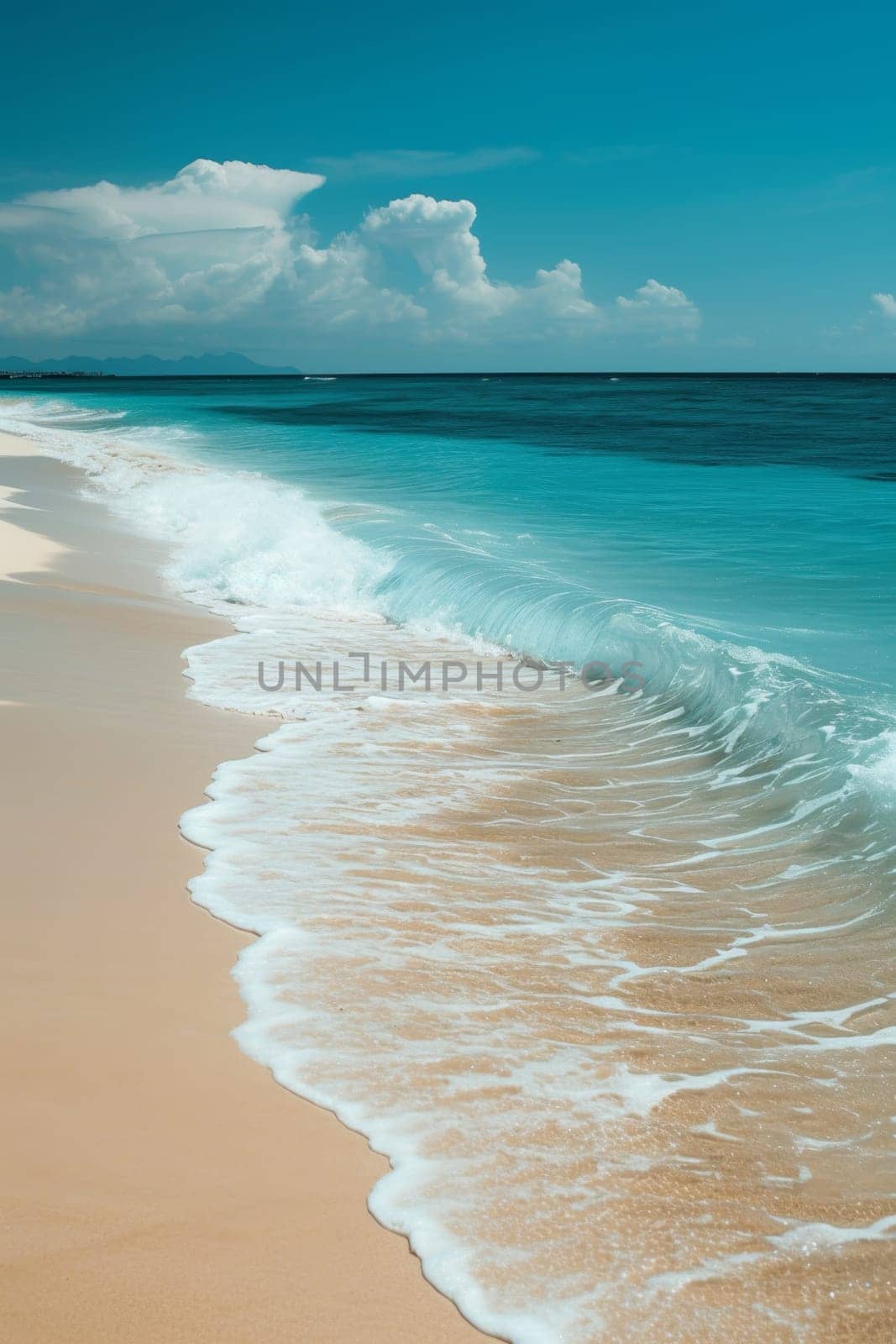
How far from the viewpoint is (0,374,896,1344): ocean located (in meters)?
2.73

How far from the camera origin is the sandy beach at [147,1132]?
2432 mm

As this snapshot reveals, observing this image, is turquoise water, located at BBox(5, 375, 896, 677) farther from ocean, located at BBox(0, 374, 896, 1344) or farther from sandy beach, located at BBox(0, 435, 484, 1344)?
sandy beach, located at BBox(0, 435, 484, 1344)

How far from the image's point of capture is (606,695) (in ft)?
28.7

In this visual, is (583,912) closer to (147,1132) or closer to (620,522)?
(147,1132)

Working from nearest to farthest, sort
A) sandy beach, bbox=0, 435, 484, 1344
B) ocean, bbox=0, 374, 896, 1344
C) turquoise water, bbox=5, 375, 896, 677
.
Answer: sandy beach, bbox=0, 435, 484, 1344 < ocean, bbox=0, 374, 896, 1344 < turquoise water, bbox=5, 375, 896, 677

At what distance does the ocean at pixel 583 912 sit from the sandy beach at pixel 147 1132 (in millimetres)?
150

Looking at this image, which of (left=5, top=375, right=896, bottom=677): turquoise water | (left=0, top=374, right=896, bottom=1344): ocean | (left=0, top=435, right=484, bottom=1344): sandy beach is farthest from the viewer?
(left=5, top=375, right=896, bottom=677): turquoise water

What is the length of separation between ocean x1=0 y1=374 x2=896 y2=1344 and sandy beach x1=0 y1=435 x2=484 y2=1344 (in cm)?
15

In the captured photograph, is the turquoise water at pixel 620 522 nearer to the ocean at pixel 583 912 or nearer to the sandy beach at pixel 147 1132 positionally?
the ocean at pixel 583 912

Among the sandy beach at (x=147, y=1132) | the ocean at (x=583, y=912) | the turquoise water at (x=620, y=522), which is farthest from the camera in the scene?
the turquoise water at (x=620, y=522)

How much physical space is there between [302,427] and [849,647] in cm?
4140

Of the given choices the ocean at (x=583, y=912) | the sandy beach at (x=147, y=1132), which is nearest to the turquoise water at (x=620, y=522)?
the ocean at (x=583, y=912)

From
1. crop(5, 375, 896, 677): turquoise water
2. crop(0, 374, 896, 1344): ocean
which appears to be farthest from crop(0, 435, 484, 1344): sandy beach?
crop(5, 375, 896, 677): turquoise water

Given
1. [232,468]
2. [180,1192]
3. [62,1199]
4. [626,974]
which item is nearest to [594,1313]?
[180,1192]
